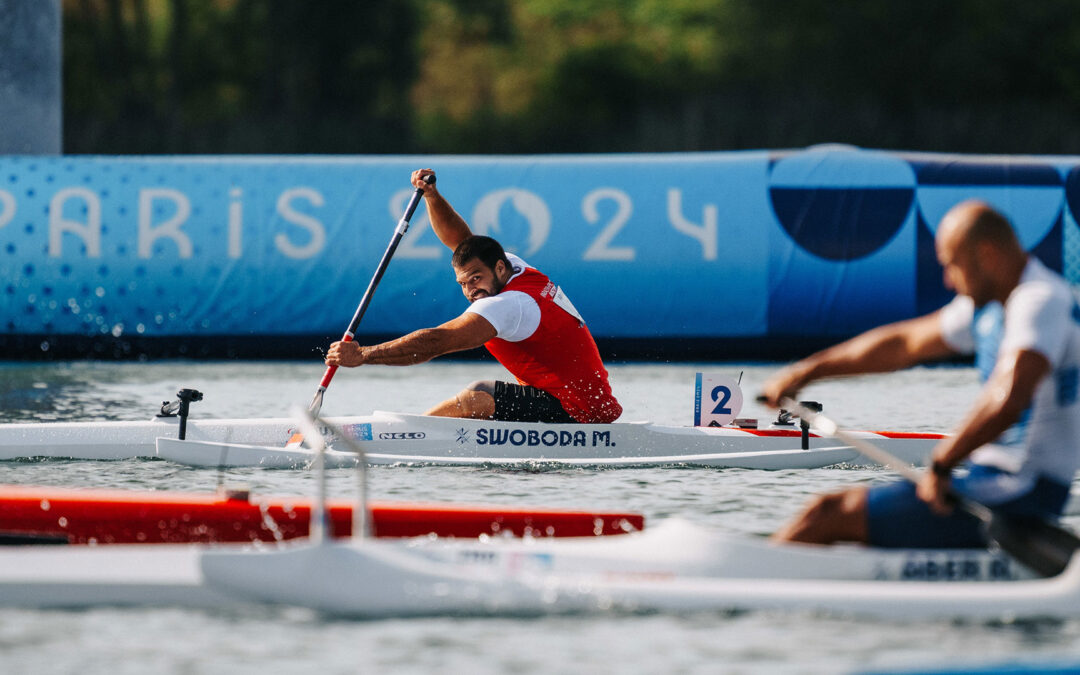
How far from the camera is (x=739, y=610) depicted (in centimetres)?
488

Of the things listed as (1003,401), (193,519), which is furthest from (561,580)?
(193,519)

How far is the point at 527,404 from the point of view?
28.0 ft

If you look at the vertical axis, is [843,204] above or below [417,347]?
above

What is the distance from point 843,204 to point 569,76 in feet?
93.2

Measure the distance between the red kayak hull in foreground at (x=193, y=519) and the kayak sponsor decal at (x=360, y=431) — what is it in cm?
231

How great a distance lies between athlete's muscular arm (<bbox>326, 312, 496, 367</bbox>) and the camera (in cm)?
792

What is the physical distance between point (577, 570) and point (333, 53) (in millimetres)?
36948

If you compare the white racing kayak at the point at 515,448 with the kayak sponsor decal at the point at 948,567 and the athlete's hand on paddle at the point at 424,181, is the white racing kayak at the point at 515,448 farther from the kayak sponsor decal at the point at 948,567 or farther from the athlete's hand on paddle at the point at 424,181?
the kayak sponsor decal at the point at 948,567

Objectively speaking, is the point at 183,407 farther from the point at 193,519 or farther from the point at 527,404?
the point at 193,519

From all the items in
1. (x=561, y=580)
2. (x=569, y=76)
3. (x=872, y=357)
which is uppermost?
(x=569, y=76)

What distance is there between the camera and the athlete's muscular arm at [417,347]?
26.0 feet

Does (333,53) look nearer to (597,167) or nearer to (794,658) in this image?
(597,167)

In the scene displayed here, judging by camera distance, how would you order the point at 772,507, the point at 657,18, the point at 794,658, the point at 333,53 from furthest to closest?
the point at 657,18 < the point at 333,53 < the point at 772,507 < the point at 794,658

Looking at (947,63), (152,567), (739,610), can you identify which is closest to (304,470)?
(152,567)
